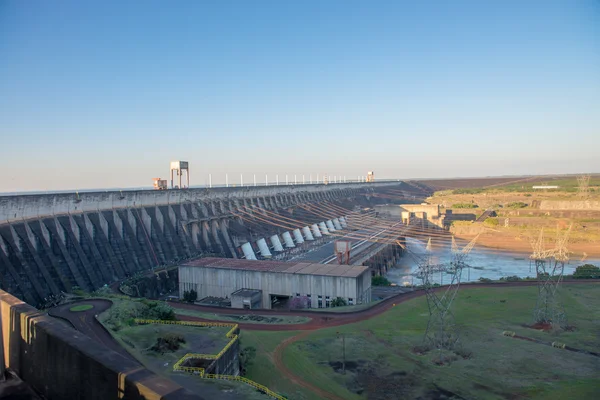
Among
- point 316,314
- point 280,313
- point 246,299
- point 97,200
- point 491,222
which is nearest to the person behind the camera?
point 316,314

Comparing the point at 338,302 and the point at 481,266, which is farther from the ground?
the point at 338,302

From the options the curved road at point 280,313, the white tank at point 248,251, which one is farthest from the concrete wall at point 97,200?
the curved road at point 280,313

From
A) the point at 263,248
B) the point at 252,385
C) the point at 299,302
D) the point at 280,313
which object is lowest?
the point at 299,302

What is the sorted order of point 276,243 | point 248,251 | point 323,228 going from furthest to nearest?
point 323,228 → point 276,243 → point 248,251

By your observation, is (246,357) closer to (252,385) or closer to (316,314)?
(252,385)

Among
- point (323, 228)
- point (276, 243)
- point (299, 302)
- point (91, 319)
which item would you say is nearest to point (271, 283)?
point (299, 302)

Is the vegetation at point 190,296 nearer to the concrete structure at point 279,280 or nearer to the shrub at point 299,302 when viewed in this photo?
the concrete structure at point 279,280

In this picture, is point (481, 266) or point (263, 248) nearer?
point (263, 248)
